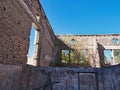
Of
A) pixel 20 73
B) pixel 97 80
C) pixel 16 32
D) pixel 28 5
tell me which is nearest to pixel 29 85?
pixel 20 73

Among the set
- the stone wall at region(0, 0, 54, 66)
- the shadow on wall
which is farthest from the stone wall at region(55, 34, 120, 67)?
the stone wall at region(0, 0, 54, 66)

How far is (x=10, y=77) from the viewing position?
523 centimetres

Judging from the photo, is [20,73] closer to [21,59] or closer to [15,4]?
[21,59]

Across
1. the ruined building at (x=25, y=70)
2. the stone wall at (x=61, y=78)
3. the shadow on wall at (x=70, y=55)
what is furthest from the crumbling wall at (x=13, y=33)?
the shadow on wall at (x=70, y=55)

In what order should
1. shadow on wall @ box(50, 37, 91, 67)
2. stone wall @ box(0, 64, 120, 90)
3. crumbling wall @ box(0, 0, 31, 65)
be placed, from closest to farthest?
crumbling wall @ box(0, 0, 31, 65) → stone wall @ box(0, 64, 120, 90) → shadow on wall @ box(50, 37, 91, 67)

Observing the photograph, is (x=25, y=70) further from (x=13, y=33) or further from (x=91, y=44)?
(x=91, y=44)

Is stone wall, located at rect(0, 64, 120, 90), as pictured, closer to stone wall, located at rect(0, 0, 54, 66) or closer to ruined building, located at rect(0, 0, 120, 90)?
ruined building, located at rect(0, 0, 120, 90)

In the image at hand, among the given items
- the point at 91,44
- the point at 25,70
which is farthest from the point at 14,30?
the point at 91,44

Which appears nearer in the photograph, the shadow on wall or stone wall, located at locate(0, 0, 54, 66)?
stone wall, located at locate(0, 0, 54, 66)

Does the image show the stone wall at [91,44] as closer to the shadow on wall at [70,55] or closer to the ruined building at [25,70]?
the shadow on wall at [70,55]

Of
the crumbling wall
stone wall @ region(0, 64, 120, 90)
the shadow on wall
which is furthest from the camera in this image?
the shadow on wall

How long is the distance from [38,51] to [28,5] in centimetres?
380

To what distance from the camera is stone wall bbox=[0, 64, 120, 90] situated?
5445 mm

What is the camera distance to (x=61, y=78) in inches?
238
